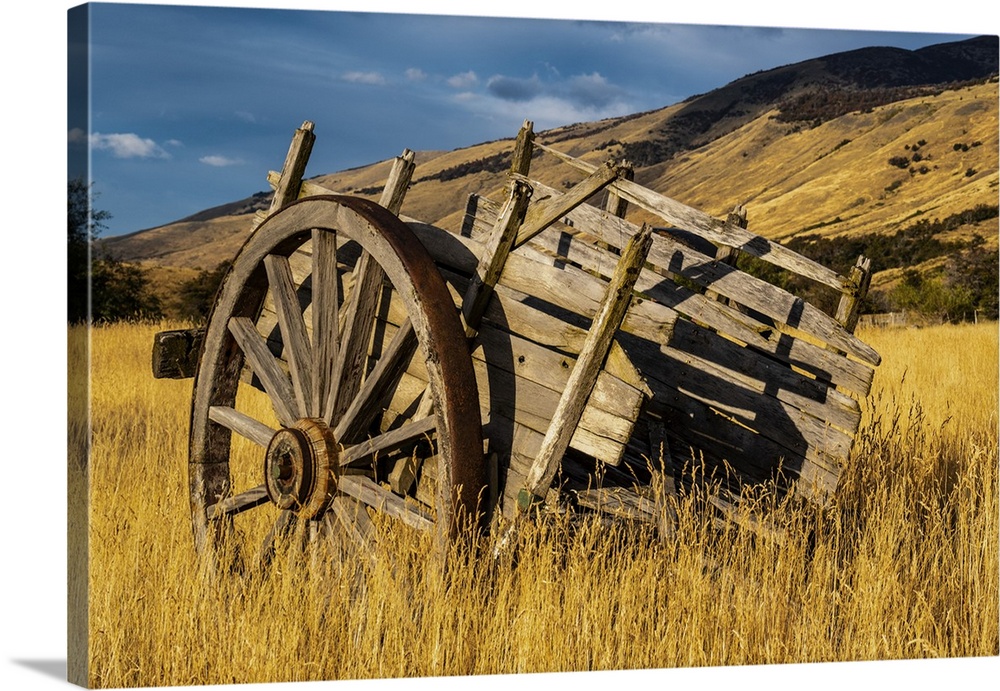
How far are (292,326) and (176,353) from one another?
2.89 ft

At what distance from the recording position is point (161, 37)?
411 cm

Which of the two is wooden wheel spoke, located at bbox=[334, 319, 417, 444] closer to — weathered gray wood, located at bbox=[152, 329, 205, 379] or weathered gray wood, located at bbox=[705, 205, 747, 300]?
weathered gray wood, located at bbox=[152, 329, 205, 379]

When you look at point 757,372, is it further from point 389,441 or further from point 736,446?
point 389,441

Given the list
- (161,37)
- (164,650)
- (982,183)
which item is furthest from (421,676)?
(982,183)

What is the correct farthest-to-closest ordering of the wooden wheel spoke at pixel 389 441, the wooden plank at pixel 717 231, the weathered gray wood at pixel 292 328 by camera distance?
the wooden plank at pixel 717 231
the weathered gray wood at pixel 292 328
the wooden wheel spoke at pixel 389 441

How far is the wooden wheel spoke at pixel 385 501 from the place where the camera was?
330cm

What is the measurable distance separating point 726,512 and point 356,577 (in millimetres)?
1425

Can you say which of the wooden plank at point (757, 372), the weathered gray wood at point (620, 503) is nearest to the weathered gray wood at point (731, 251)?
the wooden plank at point (757, 372)

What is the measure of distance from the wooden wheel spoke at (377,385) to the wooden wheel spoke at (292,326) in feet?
0.91

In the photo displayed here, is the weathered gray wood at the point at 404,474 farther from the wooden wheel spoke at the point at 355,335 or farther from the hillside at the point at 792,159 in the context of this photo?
the hillside at the point at 792,159

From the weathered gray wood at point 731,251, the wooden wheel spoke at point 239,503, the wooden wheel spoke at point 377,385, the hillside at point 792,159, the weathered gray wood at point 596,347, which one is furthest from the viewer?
the hillside at point 792,159

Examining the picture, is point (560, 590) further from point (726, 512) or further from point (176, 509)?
point (176, 509)

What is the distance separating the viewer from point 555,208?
338 centimetres

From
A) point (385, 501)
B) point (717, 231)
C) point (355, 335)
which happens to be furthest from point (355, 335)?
point (717, 231)
